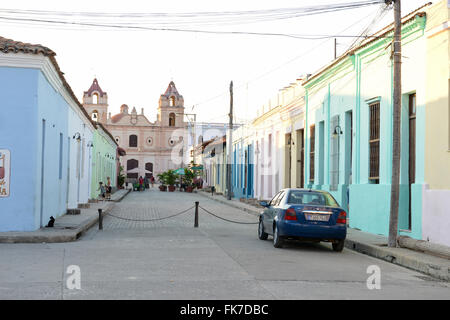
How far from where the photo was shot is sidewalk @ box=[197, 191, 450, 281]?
10938 millimetres

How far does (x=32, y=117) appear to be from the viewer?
617 inches

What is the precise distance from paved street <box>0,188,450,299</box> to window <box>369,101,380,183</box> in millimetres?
3889

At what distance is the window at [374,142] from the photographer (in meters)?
18.0

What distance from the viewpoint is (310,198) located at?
14.4m

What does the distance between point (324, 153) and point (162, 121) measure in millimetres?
75144

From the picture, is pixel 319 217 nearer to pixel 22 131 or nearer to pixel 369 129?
pixel 369 129

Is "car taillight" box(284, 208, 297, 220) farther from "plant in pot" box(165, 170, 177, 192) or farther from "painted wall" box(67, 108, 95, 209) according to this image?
"plant in pot" box(165, 170, 177, 192)

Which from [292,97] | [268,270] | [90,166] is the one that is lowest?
[268,270]

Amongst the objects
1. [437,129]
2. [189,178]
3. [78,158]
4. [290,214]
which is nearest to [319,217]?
[290,214]

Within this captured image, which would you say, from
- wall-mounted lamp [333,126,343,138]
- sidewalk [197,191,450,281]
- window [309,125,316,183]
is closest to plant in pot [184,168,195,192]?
window [309,125,316,183]

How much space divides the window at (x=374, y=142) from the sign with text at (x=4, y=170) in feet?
32.7

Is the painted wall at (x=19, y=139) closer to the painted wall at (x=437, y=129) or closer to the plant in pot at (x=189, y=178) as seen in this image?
the painted wall at (x=437, y=129)

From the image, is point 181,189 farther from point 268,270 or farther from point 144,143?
point 268,270
